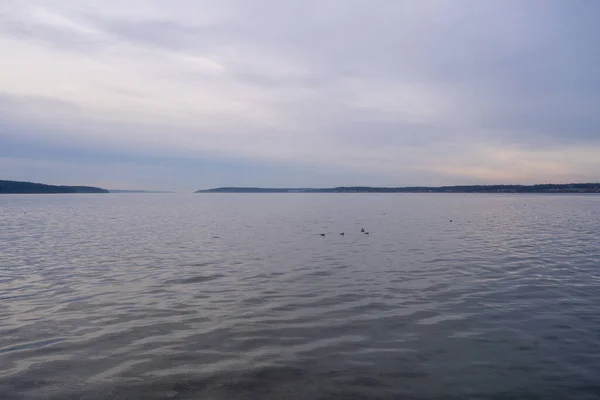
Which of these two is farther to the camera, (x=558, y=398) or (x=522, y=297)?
(x=522, y=297)

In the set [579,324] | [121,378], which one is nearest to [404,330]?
[579,324]

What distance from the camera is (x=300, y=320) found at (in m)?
15.8

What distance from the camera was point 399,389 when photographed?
10633 mm

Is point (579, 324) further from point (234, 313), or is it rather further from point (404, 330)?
point (234, 313)

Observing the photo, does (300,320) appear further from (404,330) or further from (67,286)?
(67,286)

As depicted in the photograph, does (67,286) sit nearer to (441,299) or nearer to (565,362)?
(441,299)

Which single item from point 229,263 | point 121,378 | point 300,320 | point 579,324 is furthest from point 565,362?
point 229,263

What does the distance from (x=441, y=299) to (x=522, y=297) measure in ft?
12.2

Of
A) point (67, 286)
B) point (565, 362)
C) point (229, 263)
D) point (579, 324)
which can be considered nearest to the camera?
point (565, 362)

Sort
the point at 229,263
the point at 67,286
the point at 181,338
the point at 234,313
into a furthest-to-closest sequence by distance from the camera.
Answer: the point at 229,263 → the point at 67,286 → the point at 234,313 → the point at 181,338

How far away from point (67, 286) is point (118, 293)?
336 centimetres

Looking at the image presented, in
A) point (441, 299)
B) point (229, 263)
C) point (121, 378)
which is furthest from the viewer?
point (229, 263)

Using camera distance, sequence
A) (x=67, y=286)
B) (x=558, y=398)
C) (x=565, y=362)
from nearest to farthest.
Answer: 1. (x=558, y=398)
2. (x=565, y=362)
3. (x=67, y=286)

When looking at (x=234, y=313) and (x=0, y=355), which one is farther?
(x=234, y=313)
